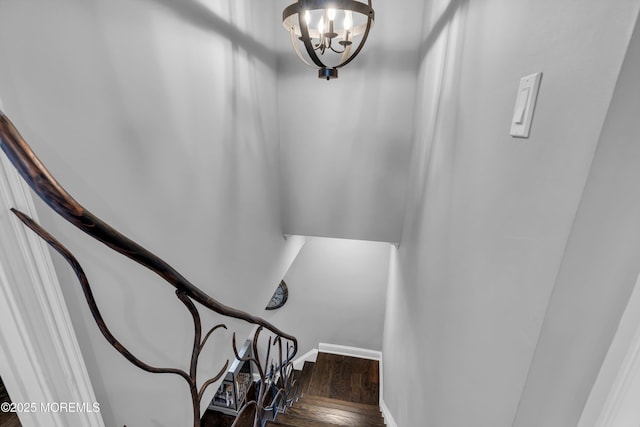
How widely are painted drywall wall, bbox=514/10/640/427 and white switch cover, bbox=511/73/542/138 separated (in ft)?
0.80

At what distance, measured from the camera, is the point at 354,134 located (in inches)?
110

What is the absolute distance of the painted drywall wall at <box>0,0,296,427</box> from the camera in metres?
0.87

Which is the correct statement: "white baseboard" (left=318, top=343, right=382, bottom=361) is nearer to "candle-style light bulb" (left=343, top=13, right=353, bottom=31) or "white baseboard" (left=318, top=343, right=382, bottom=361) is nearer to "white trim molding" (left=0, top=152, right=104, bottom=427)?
"white trim molding" (left=0, top=152, right=104, bottom=427)

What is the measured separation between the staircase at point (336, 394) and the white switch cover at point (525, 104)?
2.92 meters

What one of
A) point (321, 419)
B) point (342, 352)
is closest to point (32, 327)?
point (321, 419)

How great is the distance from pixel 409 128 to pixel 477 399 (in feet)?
7.19

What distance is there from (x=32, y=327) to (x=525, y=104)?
1.38 meters

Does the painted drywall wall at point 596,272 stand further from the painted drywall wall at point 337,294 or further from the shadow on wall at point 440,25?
the painted drywall wall at point 337,294

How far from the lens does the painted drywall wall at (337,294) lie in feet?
15.5

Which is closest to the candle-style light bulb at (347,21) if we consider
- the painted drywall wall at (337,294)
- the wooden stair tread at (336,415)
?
the wooden stair tread at (336,415)

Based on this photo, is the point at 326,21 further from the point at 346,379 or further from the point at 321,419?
the point at 346,379

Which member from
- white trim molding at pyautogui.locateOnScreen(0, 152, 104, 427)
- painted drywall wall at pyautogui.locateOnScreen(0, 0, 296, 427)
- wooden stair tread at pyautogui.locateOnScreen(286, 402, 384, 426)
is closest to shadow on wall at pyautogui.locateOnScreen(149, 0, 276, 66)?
painted drywall wall at pyautogui.locateOnScreen(0, 0, 296, 427)

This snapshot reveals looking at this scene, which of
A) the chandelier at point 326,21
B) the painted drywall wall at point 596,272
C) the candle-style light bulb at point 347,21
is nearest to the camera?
the painted drywall wall at point 596,272

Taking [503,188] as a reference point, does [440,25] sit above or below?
above
